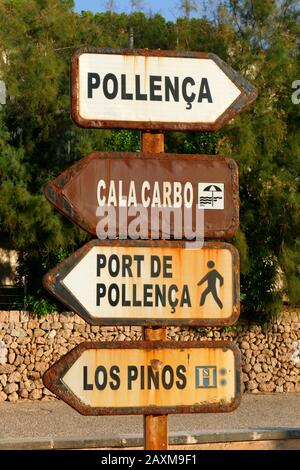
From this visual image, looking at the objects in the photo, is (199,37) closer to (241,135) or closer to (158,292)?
(241,135)

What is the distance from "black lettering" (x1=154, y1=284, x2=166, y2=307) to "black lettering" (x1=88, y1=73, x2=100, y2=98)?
3.41ft

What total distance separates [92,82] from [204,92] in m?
0.59

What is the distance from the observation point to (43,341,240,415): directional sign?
4.82 meters

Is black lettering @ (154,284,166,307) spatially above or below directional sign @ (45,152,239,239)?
below

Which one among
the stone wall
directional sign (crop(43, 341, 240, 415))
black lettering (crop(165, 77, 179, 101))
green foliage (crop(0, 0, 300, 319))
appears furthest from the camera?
green foliage (crop(0, 0, 300, 319))

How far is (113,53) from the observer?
5008 millimetres

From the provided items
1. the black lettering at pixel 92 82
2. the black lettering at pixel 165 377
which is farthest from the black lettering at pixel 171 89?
the black lettering at pixel 165 377

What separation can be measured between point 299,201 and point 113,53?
15332mm

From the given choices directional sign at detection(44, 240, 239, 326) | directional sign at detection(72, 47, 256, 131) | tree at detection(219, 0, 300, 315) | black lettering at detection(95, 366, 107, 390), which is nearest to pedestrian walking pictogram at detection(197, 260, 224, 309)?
directional sign at detection(44, 240, 239, 326)

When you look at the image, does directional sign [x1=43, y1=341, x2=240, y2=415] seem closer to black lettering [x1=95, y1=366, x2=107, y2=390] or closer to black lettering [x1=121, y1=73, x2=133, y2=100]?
black lettering [x1=95, y1=366, x2=107, y2=390]

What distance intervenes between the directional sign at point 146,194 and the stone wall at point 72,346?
1469 cm

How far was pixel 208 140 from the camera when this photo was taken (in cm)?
2059

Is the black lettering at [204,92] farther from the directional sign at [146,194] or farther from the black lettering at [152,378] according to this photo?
the black lettering at [152,378]

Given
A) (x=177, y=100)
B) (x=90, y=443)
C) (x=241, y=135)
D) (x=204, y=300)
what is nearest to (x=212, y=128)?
(x=177, y=100)
